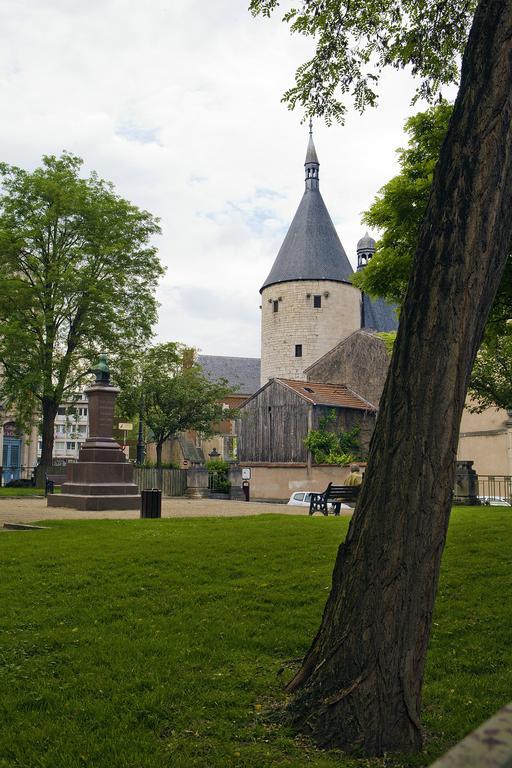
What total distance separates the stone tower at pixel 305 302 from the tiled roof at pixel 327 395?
8.86 meters

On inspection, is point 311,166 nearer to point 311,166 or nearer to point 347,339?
point 311,166

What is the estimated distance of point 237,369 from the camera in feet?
284

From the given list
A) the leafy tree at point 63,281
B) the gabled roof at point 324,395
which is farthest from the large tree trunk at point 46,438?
the gabled roof at point 324,395

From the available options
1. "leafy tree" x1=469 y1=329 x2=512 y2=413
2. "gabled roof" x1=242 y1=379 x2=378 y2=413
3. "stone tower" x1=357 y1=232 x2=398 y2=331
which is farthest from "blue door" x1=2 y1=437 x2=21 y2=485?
"leafy tree" x1=469 y1=329 x2=512 y2=413

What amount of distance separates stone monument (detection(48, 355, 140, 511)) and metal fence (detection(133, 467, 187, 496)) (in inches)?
496

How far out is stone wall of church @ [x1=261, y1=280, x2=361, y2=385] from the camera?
52656mm

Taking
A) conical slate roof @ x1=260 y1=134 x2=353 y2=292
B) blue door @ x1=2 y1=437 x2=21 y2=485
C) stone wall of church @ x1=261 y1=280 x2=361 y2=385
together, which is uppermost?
conical slate roof @ x1=260 y1=134 x2=353 y2=292

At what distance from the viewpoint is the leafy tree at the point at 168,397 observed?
38719 millimetres

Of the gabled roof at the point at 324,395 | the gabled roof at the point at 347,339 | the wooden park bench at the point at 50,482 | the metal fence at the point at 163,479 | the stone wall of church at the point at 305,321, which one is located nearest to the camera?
the wooden park bench at the point at 50,482

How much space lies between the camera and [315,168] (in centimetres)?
6062

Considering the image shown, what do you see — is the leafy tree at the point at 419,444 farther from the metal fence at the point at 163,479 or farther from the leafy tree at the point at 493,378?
the metal fence at the point at 163,479

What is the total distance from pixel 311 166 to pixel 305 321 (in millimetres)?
15327

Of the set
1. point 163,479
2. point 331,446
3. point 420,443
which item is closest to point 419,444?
point 420,443

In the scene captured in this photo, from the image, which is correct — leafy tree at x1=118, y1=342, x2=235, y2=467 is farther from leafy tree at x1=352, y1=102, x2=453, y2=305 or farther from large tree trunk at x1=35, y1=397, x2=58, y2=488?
leafy tree at x1=352, y1=102, x2=453, y2=305
